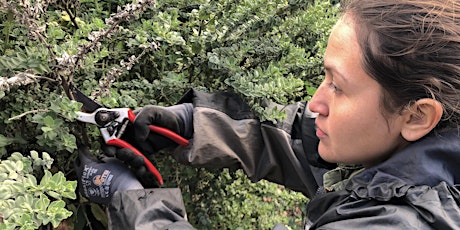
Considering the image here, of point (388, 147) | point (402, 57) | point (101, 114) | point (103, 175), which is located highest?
point (402, 57)

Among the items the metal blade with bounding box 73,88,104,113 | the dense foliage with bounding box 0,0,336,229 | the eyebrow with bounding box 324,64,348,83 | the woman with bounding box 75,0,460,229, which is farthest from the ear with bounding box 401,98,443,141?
the metal blade with bounding box 73,88,104,113

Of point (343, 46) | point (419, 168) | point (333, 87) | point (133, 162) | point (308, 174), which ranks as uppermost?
point (343, 46)

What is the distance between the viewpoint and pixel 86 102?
175 centimetres

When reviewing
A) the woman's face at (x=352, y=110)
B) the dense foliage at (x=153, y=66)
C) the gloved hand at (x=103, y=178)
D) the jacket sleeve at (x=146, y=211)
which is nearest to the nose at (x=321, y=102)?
the woman's face at (x=352, y=110)

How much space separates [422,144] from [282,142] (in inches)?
26.9

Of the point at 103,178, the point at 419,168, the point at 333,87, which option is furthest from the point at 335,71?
the point at 103,178

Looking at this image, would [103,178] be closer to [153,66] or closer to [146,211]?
[146,211]

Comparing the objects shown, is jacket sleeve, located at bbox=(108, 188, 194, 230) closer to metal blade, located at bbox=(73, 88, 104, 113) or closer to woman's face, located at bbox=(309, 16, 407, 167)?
metal blade, located at bbox=(73, 88, 104, 113)

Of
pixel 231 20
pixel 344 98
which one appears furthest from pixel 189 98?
pixel 344 98

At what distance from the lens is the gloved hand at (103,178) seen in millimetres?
1714

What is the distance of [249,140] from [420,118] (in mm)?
767

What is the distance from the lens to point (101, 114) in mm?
1711

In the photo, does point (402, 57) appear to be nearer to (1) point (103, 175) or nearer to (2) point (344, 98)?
(2) point (344, 98)

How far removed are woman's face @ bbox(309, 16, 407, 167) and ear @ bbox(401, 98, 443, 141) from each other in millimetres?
21
